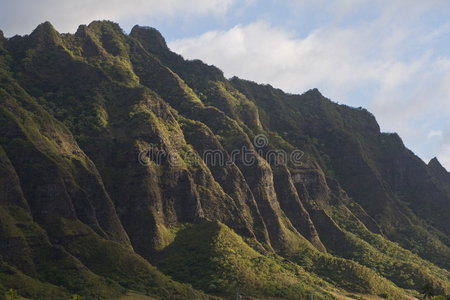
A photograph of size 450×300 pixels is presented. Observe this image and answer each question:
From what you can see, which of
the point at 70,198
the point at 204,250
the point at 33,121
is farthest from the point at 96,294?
Answer: the point at 33,121

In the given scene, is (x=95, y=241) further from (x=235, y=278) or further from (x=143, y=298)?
(x=235, y=278)

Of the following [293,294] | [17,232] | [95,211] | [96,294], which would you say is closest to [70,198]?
[95,211]

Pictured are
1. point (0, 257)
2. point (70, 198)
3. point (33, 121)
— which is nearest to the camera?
point (0, 257)

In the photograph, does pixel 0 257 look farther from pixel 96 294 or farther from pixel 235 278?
pixel 235 278

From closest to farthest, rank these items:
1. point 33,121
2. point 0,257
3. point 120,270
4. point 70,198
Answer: point 0,257, point 120,270, point 70,198, point 33,121

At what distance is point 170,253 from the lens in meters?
199

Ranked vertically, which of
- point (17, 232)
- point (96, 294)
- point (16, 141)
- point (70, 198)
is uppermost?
point (16, 141)

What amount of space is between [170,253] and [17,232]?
48.7 meters

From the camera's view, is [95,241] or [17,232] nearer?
[17,232]

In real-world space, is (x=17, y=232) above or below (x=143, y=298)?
above

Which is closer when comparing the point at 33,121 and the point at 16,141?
the point at 16,141

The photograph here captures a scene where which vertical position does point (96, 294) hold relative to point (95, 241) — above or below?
below

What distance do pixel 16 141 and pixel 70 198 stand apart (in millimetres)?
20706

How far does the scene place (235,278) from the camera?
618ft
